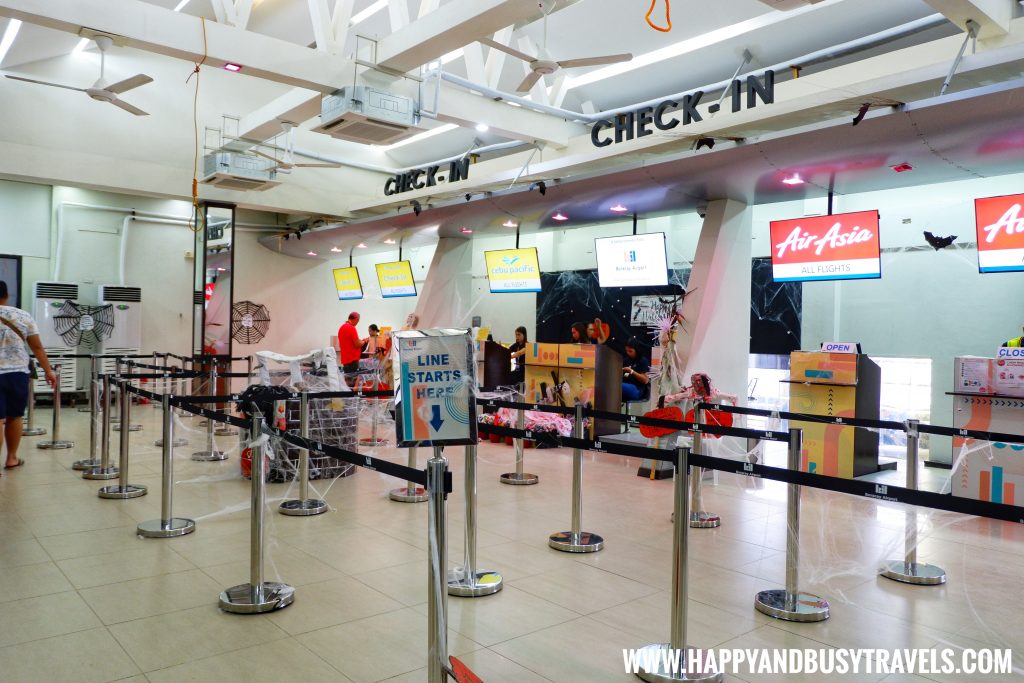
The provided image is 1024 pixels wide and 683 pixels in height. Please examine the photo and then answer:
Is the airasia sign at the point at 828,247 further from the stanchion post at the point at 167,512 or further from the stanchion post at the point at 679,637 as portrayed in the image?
the stanchion post at the point at 167,512

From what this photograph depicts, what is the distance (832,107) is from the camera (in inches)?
234

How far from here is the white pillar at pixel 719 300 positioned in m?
8.27

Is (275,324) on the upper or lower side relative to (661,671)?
upper

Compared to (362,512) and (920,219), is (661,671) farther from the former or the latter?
(920,219)

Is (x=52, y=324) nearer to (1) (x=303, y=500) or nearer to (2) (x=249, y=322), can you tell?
(2) (x=249, y=322)

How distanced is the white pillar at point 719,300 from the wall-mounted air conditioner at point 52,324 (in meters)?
10.0

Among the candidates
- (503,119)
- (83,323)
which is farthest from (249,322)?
(503,119)

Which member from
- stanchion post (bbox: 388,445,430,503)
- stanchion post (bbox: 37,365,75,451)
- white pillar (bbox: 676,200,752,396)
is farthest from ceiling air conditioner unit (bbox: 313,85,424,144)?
stanchion post (bbox: 37,365,75,451)

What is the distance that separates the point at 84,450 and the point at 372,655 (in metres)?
6.39

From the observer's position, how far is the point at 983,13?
518 centimetres

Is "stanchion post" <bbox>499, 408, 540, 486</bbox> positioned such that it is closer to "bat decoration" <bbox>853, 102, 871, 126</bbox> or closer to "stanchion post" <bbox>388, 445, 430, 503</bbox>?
"stanchion post" <bbox>388, 445, 430, 503</bbox>

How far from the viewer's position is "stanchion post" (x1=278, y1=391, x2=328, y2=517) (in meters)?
5.58

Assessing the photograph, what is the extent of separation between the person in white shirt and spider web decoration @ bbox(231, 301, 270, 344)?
8555 mm

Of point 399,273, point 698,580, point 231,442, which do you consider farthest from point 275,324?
point 698,580
